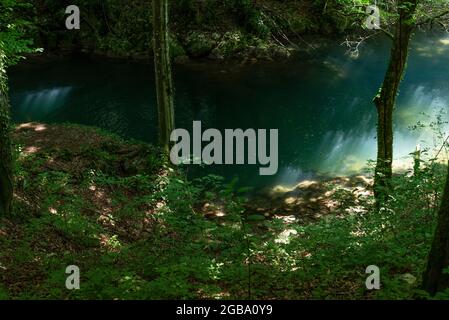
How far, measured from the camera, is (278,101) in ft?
74.7

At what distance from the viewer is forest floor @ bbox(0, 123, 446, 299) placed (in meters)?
6.14

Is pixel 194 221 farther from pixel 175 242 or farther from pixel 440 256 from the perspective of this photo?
pixel 440 256

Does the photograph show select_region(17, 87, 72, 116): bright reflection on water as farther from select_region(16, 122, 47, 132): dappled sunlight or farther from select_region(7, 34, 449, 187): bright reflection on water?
select_region(16, 122, 47, 132): dappled sunlight

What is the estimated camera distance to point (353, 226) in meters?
8.74

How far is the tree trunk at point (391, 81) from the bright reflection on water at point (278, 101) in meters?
4.81

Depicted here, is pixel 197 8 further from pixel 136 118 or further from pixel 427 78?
pixel 427 78

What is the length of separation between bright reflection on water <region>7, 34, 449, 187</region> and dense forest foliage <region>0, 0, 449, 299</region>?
9.47 ft

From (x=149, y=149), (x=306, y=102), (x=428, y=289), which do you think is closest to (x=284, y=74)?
(x=306, y=102)

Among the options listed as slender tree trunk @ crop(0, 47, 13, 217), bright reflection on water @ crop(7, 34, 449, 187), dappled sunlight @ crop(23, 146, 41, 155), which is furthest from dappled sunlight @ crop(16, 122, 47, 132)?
slender tree trunk @ crop(0, 47, 13, 217)

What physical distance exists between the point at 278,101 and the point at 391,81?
40.2ft

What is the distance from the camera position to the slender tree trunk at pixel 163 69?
1205cm

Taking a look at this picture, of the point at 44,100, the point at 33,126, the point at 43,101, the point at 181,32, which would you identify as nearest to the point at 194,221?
the point at 33,126

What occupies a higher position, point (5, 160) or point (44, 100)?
point (44, 100)
